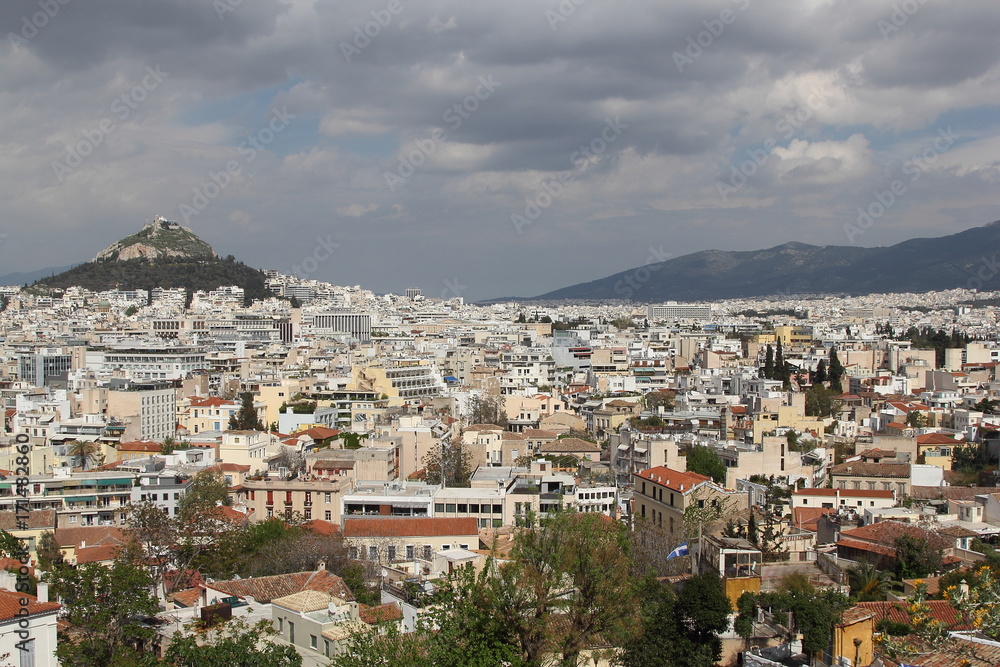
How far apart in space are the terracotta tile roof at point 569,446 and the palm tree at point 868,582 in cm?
1522

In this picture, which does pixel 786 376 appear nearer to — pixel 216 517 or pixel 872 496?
pixel 872 496

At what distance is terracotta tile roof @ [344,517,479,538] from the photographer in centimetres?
1769

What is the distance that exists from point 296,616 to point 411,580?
2.59 meters

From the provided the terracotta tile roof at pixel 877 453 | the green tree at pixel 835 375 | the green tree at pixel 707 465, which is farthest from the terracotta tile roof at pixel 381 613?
the green tree at pixel 835 375

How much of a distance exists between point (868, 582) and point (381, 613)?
18.3 ft

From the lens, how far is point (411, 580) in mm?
12883

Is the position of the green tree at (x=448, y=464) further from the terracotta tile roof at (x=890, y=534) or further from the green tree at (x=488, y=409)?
the terracotta tile roof at (x=890, y=534)

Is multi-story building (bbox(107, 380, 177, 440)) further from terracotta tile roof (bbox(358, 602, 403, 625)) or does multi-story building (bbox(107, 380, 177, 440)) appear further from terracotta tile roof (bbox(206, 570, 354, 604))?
terracotta tile roof (bbox(358, 602, 403, 625))

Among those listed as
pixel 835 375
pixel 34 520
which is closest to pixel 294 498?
pixel 34 520

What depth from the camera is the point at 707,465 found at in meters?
23.6

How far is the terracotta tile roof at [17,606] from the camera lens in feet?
32.5

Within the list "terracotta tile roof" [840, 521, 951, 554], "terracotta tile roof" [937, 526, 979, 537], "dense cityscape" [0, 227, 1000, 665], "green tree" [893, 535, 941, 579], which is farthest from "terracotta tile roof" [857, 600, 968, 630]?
"terracotta tile roof" [937, 526, 979, 537]

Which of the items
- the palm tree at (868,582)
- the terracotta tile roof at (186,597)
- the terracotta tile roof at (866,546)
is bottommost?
the terracotta tile roof at (186,597)

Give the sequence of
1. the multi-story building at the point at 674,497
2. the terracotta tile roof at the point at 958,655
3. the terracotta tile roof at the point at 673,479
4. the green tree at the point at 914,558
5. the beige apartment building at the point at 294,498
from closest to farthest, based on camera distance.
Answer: the terracotta tile roof at the point at 958,655
the green tree at the point at 914,558
the multi-story building at the point at 674,497
the terracotta tile roof at the point at 673,479
the beige apartment building at the point at 294,498
